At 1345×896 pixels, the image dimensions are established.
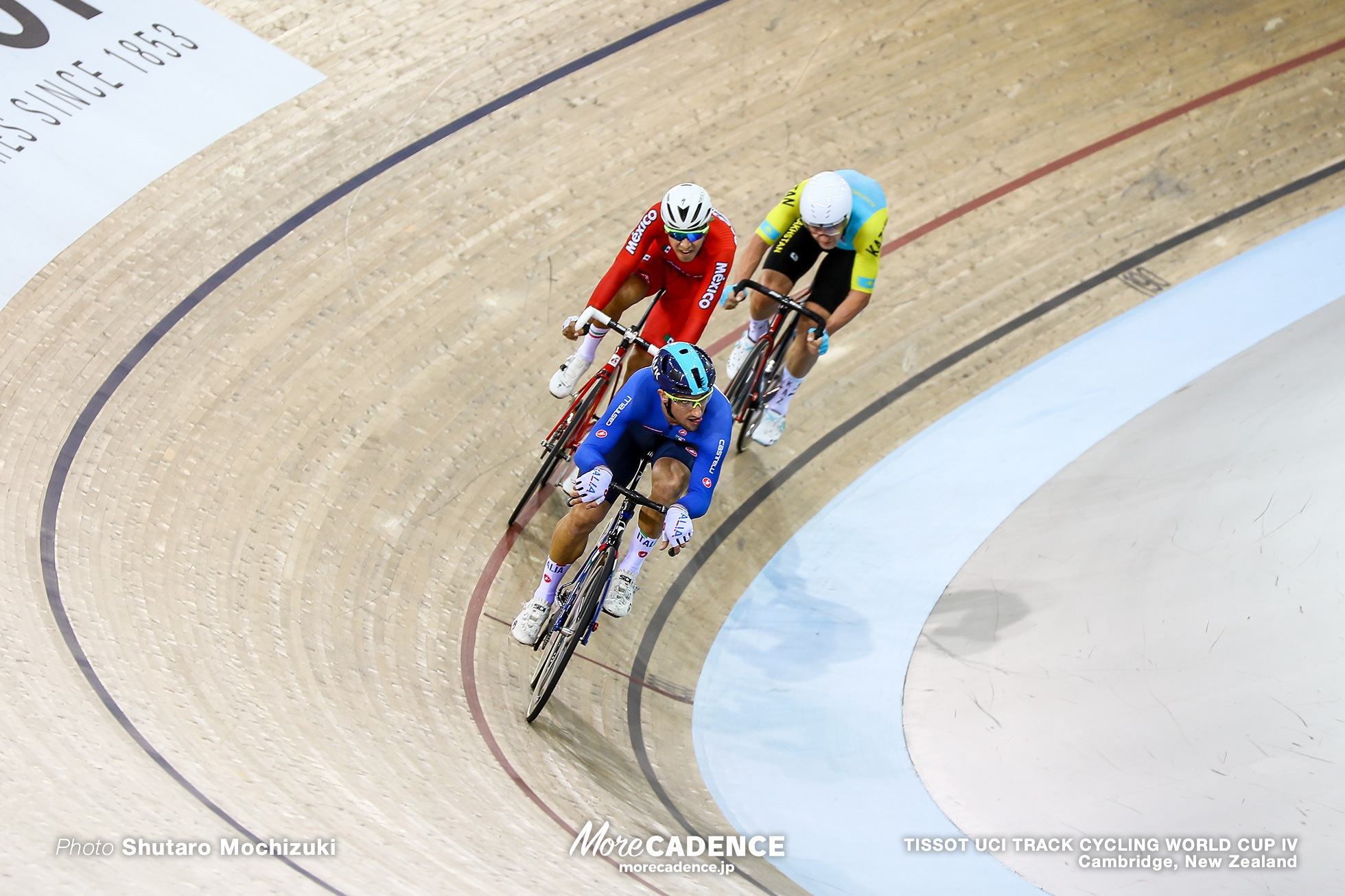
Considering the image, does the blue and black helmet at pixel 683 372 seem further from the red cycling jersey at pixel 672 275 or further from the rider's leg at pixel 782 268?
the rider's leg at pixel 782 268

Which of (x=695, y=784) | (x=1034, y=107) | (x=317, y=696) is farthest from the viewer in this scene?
(x=1034, y=107)

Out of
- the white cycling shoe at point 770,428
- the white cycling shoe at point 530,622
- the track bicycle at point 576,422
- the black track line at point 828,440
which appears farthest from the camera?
the white cycling shoe at point 770,428

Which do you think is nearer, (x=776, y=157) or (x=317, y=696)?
(x=317, y=696)

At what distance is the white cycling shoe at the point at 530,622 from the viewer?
149 inches

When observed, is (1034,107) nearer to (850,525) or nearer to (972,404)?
(972,404)

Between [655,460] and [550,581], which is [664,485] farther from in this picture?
[550,581]

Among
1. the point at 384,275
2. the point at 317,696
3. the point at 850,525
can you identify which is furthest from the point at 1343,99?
the point at 317,696

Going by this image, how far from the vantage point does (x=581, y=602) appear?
3600 millimetres

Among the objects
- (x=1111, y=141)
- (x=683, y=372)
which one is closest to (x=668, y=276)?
(x=683, y=372)

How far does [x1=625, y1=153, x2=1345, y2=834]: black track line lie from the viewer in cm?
396

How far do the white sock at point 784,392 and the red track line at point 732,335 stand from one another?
58 centimetres

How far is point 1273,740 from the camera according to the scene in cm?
362

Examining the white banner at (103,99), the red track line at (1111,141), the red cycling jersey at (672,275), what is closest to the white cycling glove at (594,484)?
the red cycling jersey at (672,275)

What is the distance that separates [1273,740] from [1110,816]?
0.64 m
